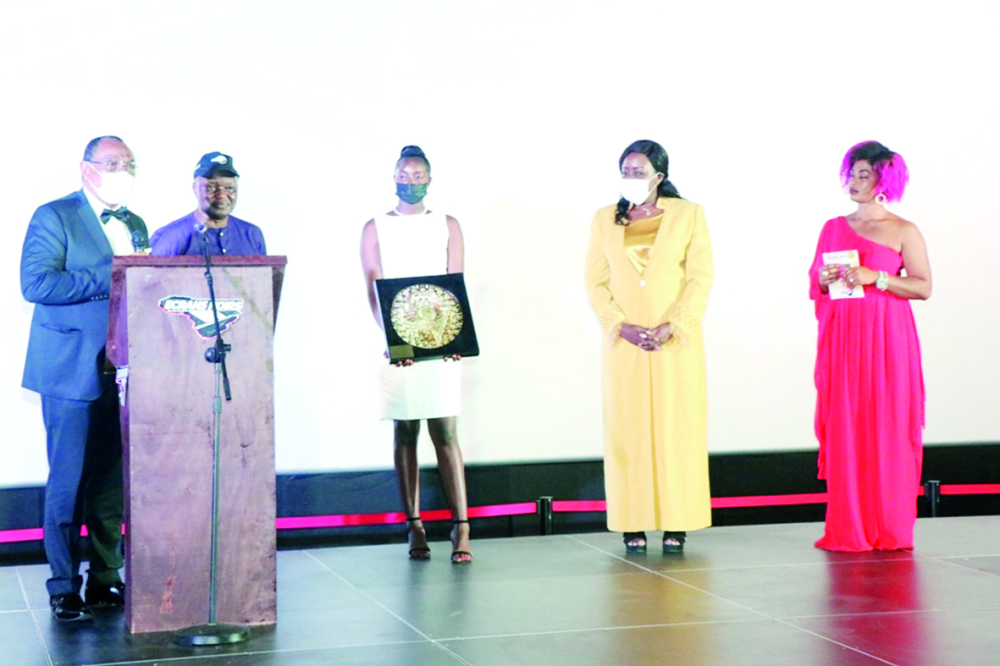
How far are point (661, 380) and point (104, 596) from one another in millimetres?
2387

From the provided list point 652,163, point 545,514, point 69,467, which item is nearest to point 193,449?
point 69,467

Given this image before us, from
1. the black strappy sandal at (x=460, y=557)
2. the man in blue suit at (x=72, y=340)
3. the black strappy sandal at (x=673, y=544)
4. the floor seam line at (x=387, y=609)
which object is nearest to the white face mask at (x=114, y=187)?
the man in blue suit at (x=72, y=340)

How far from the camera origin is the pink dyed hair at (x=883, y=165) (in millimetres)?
5750

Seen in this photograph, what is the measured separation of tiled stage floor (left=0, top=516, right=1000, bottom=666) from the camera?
13.0ft

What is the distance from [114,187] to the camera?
15.2ft

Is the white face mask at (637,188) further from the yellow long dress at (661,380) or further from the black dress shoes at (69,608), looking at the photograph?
the black dress shoes at (69,608)

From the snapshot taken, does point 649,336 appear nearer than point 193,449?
No

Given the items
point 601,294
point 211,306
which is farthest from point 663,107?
point 211,306

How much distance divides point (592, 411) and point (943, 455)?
78.3 inches

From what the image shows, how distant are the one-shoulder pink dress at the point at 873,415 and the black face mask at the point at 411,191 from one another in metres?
1.80

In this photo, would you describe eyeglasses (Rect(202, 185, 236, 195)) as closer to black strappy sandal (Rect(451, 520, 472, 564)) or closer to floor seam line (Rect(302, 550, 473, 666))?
floor seam line (Rect(302, 550, 473, 666))

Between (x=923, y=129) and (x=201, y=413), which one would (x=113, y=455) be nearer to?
(x=201, y=413)

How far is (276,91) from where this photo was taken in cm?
626

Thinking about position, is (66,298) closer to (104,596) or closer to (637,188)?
(104,596)
